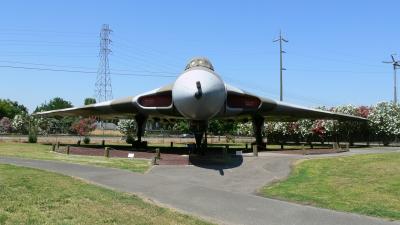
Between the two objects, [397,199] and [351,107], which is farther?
[351,107]

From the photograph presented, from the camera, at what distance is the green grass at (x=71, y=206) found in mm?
8227

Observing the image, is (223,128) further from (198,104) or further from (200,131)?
(198,104)

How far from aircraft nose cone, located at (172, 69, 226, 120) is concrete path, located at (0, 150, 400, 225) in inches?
95.3

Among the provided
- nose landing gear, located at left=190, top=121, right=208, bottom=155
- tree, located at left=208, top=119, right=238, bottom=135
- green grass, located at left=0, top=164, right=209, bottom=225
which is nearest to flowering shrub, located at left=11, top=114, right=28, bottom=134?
tree, located at left=208, top=119, right=238, bottom=135

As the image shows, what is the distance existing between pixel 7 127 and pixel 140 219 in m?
88.6

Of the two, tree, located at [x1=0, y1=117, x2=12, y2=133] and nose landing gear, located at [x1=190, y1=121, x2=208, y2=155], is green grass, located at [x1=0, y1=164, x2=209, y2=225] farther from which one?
tree, located at [x1=0, y1=117, x2=12, y2=133]

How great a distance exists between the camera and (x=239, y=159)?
21.0 m

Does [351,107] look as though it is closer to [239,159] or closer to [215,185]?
[239,159]

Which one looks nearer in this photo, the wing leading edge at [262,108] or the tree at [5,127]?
the wing leading edge at [262,108]

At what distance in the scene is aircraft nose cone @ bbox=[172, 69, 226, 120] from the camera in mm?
18703

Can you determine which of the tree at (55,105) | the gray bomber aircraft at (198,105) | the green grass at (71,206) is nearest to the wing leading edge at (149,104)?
the gray bomber aircraft at (198,105)

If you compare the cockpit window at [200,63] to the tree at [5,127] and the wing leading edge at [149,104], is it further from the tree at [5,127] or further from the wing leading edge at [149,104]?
the tree at [5,127]

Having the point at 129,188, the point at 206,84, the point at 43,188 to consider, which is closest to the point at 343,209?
the point at 129,188

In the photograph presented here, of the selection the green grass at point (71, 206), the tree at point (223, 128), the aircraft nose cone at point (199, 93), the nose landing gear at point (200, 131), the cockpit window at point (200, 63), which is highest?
the cockpit window at point (200, 63)
